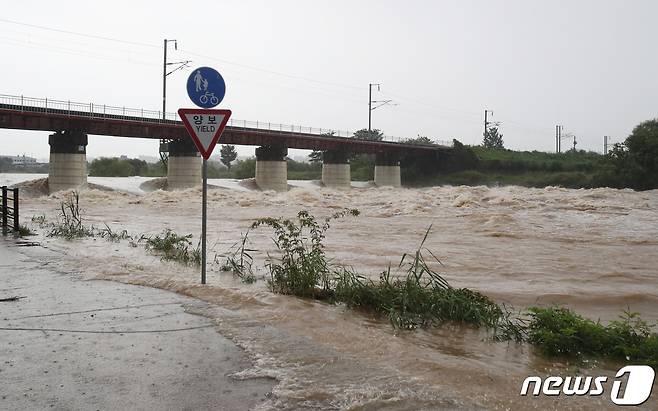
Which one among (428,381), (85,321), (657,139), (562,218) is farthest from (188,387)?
(657,139)

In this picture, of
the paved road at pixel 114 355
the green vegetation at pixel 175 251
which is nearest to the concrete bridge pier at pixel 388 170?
the green vegetation at pixel 175 251

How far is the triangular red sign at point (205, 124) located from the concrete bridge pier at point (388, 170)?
73.5 metres

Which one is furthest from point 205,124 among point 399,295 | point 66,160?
point 66,160

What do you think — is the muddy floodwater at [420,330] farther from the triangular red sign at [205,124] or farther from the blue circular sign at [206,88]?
the blue circular sign at [206,88]

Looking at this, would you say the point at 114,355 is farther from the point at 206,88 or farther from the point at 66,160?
the point at 66,160

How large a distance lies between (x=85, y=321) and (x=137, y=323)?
587mm

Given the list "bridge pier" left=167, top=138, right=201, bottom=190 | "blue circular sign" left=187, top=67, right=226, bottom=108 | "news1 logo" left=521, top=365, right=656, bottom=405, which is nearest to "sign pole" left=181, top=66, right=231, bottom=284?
"blue circular sign" left=187, top=67, right=226, bottom=108

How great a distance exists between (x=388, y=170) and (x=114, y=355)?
255 feet

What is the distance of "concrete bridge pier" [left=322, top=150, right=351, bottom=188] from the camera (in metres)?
72.2

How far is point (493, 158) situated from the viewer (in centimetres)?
8662

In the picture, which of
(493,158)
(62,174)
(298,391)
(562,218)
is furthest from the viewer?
(493,158)

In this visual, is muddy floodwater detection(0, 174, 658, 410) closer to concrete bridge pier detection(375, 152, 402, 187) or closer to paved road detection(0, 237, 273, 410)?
paved road detection(0, 237, 273, 410)

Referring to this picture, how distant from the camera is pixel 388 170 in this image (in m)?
81.9

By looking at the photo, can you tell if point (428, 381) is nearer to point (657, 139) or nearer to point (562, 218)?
point (562, 218)
